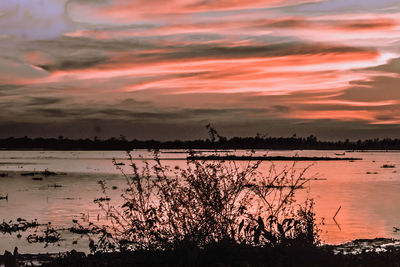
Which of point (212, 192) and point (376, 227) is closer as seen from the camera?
point (212, 192)

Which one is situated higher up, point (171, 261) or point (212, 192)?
point (212, 192)

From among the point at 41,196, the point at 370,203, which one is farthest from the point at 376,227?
the point at 41,196

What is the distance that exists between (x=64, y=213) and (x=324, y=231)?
1494cm

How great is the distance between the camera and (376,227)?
1182 inches

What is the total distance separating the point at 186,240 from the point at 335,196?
35263mm

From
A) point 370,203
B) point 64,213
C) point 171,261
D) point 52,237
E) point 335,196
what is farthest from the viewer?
point 335,196

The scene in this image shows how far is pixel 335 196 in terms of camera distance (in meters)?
48.0

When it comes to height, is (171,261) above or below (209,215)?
below

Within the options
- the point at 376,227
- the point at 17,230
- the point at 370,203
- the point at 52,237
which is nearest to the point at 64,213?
the point at 17,230

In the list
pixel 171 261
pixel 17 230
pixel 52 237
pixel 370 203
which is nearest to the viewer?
pixel 171 261

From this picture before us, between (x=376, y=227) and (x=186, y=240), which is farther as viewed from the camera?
(x=376, y=227)

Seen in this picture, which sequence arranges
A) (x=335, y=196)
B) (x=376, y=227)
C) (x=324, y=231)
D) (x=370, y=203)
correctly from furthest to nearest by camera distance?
(x=335, y=196) < (x=370, y=203) < (x=376, y=227) < (x=324, y=231)

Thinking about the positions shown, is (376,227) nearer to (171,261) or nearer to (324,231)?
(324,231)

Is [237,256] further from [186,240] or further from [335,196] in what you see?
[335,196]
